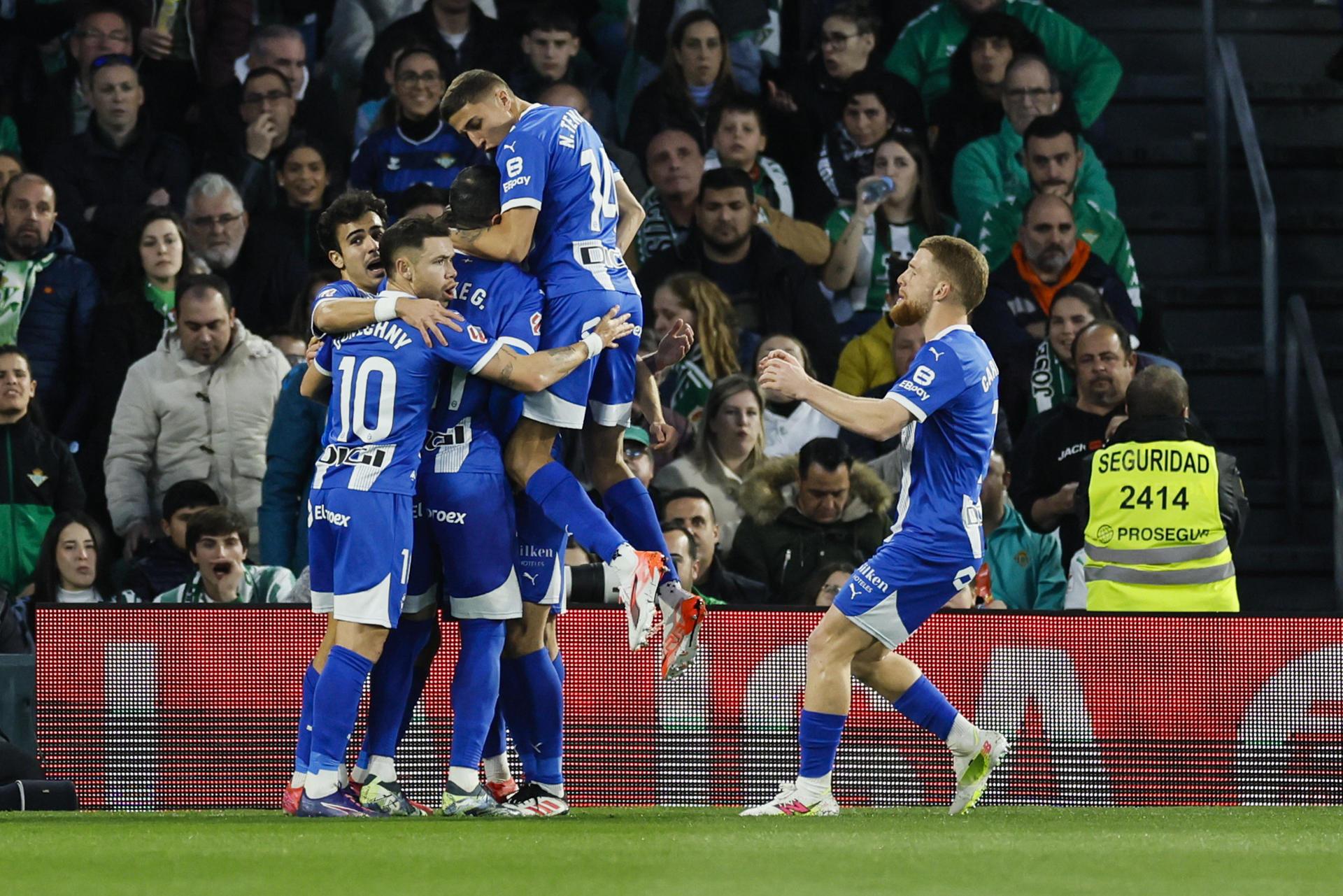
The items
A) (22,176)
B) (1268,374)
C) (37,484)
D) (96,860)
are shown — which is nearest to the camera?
(96,860)

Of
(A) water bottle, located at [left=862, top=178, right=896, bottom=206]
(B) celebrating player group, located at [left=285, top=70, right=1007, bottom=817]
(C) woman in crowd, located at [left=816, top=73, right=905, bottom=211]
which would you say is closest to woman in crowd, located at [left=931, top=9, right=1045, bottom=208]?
(C) woman in crowd, located at [left=816, top=73, right=905, bottom=211]

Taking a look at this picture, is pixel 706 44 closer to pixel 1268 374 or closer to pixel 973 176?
pixel 973 176

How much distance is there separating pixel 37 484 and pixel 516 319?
3.99 meters

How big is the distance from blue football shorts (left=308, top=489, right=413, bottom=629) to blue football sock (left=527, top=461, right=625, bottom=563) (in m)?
0.47

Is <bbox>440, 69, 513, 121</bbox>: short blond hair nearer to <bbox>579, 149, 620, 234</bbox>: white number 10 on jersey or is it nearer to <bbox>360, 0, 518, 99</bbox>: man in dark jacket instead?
<bbox>579, 149, 620, 234</bbox>: white number 10 on jersey

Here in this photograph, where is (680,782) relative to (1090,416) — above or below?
below

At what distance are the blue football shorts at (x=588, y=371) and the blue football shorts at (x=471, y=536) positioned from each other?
1.01 ft

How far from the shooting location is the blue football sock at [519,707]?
24.1 feet

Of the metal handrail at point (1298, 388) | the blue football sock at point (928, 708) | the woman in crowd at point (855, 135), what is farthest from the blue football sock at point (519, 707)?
the metal handrail at point (1298, 388)

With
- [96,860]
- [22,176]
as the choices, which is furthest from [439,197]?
[96,860]

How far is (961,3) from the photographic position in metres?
13.4

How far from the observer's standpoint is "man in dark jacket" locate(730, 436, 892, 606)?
32.3 feet

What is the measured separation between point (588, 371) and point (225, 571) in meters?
2.67

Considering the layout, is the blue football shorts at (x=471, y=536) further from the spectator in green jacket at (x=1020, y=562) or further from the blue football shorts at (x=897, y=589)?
the spectator in green jacket at (x=1020, y=562)
